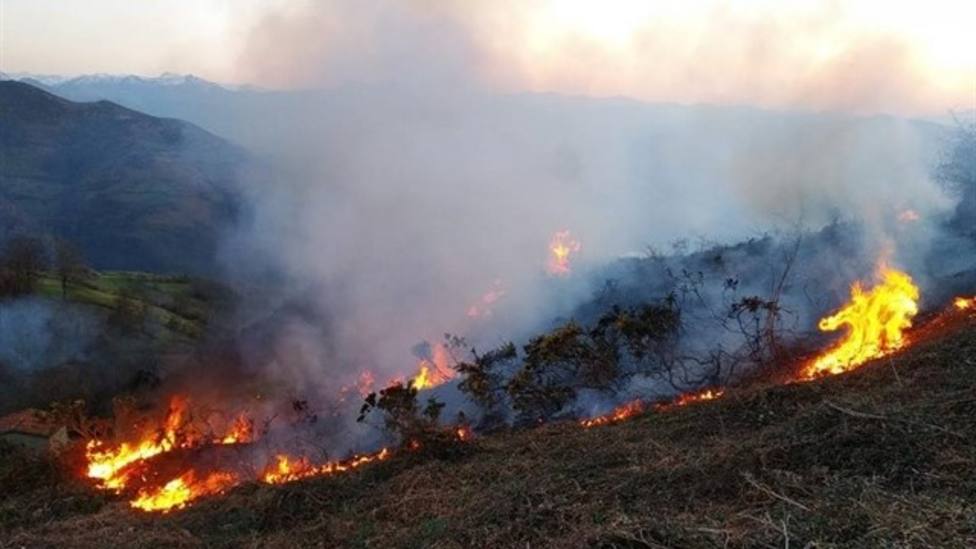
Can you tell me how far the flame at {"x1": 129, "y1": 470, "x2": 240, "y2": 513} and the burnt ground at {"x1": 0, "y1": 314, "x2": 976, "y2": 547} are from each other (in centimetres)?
59

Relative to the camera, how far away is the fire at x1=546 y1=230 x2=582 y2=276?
27312 mm

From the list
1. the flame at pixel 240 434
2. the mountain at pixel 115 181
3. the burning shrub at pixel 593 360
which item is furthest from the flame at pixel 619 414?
the mountain at pixel 115 181

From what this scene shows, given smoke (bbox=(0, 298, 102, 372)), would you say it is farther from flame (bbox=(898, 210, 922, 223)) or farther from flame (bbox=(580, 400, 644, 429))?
flame (bbox=(898, 210, 922, 223))

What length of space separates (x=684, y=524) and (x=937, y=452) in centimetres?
232

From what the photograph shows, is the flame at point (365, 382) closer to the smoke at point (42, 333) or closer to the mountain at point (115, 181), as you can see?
the smoke at point (42, 333)

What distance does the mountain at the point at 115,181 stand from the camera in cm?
9381

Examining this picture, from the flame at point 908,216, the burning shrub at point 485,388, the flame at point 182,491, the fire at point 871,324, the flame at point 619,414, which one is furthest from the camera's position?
the flame at point 908,216

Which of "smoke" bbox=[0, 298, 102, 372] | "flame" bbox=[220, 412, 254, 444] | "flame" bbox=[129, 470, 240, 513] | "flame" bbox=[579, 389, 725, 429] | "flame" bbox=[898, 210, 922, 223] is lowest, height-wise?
"flame" bbox=[579, 389, 725, 429]

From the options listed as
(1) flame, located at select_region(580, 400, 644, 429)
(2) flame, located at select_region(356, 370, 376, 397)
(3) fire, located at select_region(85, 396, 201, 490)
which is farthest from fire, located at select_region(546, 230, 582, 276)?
(3) fire, located at select_region(85, 396, 201, 490)

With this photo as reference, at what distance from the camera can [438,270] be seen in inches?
1237

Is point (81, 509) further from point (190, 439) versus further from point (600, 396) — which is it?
point (600, 396)

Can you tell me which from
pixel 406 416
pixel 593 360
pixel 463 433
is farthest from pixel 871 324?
pixel 406 416

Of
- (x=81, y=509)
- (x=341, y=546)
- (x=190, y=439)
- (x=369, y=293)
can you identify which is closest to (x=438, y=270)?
(x=369, y=293)

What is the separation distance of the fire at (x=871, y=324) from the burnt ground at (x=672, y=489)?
134 cm
